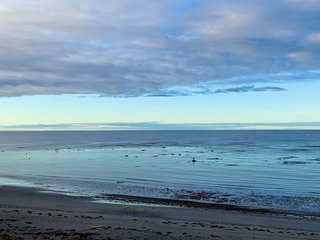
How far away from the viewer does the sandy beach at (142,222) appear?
14.1 m

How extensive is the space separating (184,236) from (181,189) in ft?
→ 55.9

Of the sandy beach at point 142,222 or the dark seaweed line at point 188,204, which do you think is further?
the dark seaweed line at point 188,204

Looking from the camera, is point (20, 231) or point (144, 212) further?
point (144, 212)

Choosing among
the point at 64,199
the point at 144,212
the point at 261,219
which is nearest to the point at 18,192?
the point at 64,199

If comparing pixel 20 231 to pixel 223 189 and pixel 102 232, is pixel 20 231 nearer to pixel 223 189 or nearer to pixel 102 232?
pixel 102 232

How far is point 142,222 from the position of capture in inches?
672

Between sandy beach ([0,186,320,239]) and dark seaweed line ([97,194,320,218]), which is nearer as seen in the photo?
sandy beach ([0,186,320,239])

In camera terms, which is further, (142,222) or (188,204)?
(188,204)

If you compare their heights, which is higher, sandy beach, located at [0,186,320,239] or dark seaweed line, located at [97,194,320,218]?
sandy beach, located at [0,186,320,239]

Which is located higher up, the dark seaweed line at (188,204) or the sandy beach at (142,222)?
the sandy beach at (142,222)

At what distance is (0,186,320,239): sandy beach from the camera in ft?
46.2

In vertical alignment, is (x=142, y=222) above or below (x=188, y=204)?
above


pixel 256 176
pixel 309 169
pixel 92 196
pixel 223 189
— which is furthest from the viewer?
pixel 309 169

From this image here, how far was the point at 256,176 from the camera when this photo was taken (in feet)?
129
